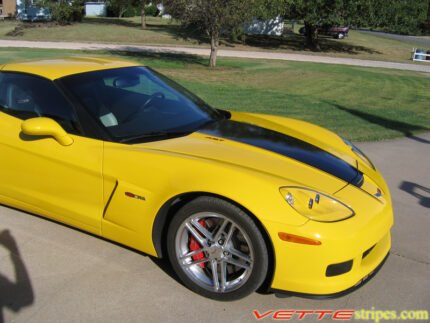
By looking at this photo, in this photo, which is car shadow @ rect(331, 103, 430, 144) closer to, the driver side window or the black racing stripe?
the black racing stripe

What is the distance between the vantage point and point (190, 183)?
291 cm

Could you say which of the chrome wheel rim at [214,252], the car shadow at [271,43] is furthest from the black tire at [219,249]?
the car shadow at [271,43]

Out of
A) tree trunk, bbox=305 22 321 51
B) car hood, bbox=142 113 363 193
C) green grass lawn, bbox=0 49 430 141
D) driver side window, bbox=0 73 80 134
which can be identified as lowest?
green grass lawn, bbox=0 49 430 141

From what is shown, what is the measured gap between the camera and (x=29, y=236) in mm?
3814

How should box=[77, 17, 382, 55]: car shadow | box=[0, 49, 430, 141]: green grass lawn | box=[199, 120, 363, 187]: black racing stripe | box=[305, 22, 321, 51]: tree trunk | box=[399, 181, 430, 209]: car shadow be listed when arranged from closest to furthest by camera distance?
box=[199, 120, 363, 187]: black racing stripe, box=[399, 181, 430, 209]: car shadow, box=[0, 49, 430, 141]: green grass lawn, box=[77, 17, 382, 55]: car shadow, box=[305, 22, 321, 51]: tree trunk

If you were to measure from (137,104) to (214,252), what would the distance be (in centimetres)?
152

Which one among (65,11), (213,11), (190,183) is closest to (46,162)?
(190,183)

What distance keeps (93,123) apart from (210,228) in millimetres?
1166

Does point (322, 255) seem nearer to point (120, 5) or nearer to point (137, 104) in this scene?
point (137, 104)

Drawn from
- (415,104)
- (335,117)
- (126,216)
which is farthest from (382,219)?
(415,104)

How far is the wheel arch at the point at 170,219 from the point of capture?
2760mm

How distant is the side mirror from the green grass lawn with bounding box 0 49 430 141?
5.11m

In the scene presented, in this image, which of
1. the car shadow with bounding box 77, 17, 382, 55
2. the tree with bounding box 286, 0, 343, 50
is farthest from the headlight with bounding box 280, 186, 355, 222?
the car shadow with bounding box 77, 17, 382, 55

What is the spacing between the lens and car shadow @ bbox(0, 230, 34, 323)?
9.65 feet
